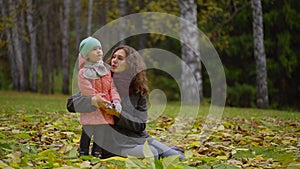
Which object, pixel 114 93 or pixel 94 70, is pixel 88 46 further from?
pixel 114 93

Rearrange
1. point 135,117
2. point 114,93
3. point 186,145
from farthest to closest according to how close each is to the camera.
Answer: point 186,145 → point 135,117 → point 114,93

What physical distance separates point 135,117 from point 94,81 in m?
0.56

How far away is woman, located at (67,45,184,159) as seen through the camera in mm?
4457

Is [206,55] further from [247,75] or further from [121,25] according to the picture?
[121,25]

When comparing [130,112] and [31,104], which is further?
[31,104]

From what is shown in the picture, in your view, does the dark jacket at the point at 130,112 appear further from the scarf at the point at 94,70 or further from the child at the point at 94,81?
the scarf at the point at 94,70

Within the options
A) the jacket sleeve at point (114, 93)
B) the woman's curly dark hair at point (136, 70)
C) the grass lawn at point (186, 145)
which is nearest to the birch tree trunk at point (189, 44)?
the grass lawn at point (186, 145)

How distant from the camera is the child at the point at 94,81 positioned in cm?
426

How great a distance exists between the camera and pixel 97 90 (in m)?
4.35

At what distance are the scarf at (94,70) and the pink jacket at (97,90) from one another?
0.13 feet

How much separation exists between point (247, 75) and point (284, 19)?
2748 mm

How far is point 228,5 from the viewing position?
18.7 metres

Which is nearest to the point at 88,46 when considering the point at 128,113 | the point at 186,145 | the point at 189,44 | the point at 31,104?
the point at 128,113

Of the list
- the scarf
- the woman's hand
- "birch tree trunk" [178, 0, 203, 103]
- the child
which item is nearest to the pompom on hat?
the child
